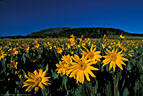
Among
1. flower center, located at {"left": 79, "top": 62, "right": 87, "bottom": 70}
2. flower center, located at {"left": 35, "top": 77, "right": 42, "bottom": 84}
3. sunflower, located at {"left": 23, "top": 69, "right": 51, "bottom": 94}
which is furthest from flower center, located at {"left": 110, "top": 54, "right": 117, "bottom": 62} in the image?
flower center, located at {"left": 35, "top": 77, "right": 42, "bottom": 84}

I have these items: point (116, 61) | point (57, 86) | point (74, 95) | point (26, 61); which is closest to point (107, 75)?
point (116, 61)

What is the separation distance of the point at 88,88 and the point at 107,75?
37cm

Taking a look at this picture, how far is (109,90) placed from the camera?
0.90 metres

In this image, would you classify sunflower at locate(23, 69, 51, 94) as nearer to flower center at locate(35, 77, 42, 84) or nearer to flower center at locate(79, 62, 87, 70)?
flower center at locate(35, 77, 42, 84)

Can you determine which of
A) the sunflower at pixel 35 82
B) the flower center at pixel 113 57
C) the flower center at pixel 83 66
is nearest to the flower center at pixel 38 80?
the sunflower at pixel 35 82

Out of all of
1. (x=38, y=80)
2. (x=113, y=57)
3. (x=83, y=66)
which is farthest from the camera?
(x=38, y=80)

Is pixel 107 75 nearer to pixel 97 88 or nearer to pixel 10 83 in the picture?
pixel 97 88

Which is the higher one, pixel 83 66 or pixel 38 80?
pixel 83 66

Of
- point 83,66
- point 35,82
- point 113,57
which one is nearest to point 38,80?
point 35,82

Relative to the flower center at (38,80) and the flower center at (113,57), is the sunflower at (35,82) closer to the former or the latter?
the flower center at (38,80)

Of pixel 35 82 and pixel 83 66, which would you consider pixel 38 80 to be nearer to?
pixel 35 82

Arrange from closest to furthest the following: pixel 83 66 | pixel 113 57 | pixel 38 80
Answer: pixel 83 66, pixel 113 57, pixel 38 80

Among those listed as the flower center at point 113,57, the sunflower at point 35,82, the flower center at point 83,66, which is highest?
the flower center at point 113,57

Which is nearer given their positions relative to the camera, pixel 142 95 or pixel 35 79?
pixel 142 95
